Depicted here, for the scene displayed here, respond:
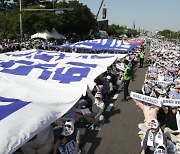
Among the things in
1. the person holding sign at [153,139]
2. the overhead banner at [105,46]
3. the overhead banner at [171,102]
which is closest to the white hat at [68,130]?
the person holding sign at [153,139]

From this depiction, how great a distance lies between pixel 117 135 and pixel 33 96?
10.1ft

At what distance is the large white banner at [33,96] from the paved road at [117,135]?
1.29m

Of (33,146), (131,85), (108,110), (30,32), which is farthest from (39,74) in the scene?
(30,32)

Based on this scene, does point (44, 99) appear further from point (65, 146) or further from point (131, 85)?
point (131, 85)

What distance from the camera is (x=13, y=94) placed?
6.91 m

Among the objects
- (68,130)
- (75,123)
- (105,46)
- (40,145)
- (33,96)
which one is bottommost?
(75,123)

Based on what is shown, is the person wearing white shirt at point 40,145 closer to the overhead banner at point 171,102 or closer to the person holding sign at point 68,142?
the person holding sign at point 68,142

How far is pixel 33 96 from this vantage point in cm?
692

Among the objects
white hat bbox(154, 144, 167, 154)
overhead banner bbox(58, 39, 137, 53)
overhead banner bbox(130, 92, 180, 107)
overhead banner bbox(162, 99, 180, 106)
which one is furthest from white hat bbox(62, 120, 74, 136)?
overhead banner bbox(58, 39, 137, 53)

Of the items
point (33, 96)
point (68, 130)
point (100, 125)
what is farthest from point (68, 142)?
point (100, 125)

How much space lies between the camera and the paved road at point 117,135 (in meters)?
7.98

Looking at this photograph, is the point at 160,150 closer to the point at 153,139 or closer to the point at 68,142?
the point at 153,139

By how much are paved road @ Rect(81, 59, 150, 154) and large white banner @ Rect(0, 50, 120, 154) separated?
4.24 feet

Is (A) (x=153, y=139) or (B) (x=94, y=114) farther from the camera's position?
(B) (x=94, y=114)
